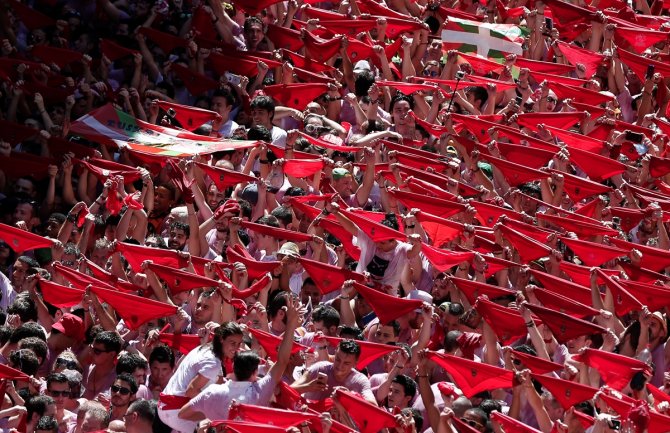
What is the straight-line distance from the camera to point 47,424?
11242mm

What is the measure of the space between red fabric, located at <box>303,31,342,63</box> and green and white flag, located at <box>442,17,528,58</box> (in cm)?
106

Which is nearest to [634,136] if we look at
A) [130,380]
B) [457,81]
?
[457,81]

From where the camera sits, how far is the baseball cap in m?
12.8

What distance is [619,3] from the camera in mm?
19516

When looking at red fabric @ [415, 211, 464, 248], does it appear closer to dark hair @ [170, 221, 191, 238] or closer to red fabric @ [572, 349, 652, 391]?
dark hair @ [170, 221, 191, 238]

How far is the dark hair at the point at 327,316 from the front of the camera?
41.8ft

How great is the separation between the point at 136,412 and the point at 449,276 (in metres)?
3.17

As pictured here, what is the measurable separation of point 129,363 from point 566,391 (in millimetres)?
2823

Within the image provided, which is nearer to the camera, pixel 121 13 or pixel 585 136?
pixel 585 136

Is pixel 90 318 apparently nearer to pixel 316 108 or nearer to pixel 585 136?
pixel 316 108

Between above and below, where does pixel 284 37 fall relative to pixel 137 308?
below

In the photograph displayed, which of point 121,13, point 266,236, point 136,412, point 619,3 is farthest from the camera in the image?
point 619,3

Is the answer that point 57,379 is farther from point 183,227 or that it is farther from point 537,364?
point 537,364

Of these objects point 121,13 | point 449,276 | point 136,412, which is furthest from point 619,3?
point 136,412
